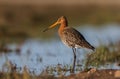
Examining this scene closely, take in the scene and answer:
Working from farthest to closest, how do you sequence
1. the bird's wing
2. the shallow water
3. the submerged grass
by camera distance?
the shallow water
the bird's wing
the submerged grass

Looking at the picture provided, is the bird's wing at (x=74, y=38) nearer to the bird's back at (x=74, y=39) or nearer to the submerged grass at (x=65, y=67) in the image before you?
the bird's back at (x=74, y=39)

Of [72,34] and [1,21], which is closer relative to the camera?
[72,34]

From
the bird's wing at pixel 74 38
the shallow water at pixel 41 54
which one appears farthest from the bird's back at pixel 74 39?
the shallow water at pixel 41 54

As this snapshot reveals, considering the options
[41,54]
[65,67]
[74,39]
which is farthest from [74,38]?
[41,54]

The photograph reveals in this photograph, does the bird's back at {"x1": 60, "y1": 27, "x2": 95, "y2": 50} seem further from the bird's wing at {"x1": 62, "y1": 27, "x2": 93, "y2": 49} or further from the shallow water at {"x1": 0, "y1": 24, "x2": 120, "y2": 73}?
the shallow water at {"x1": 0, "y1": 24, "x2": 120, "y2": 73}

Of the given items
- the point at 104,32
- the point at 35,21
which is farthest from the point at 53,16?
the point at 104,32

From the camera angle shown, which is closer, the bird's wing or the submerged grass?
the submerged grass

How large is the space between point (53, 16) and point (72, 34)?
15.2m

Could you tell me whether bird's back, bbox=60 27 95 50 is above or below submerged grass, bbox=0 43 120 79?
above

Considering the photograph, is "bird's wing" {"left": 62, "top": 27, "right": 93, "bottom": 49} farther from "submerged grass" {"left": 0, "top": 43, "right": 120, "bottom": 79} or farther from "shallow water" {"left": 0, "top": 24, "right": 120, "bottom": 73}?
"shallow water" {"left": 0, "top": 24, "right": 120, "bottom": 73}

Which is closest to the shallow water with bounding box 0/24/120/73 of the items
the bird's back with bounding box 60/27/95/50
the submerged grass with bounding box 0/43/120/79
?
the submerged grass with bounding box 0/43/120/79

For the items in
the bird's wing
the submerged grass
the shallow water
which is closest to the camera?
the submerged grass

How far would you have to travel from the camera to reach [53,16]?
94.0 feet

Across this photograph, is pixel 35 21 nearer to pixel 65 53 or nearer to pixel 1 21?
pixel 1 21
